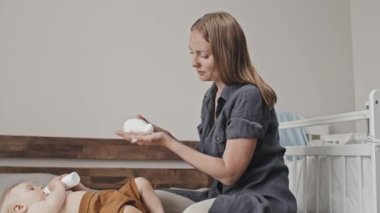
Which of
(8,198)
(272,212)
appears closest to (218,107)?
(272,212)

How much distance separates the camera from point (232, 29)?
42.8 inches

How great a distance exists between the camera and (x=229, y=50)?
1.08m

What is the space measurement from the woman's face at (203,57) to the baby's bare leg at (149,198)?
0.33 m

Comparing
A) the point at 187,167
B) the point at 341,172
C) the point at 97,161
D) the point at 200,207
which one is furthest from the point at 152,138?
the point at 187,167

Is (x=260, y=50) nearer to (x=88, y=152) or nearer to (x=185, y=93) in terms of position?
(x=185, y=93)

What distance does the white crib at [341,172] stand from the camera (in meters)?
1.11

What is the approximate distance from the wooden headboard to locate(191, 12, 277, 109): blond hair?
0.97 metres

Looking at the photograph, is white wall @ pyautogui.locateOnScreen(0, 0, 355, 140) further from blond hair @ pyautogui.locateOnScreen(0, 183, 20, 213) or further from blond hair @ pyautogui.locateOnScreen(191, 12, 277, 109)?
blond hair @ pyautogui.locateOnScreen(191, 12, 277, 109)

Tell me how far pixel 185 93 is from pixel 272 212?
3.97ft

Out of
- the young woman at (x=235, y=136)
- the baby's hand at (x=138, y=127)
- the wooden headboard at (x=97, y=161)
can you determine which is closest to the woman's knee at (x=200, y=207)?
the young woman at (x=235, y=136)

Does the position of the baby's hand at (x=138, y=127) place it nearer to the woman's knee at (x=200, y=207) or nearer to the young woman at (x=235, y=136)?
the young woman at (x=235, y=136)

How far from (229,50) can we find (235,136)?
0.23 m

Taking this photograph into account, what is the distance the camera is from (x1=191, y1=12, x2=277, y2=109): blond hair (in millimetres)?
1081

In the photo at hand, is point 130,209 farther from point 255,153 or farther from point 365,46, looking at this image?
point 365,46
